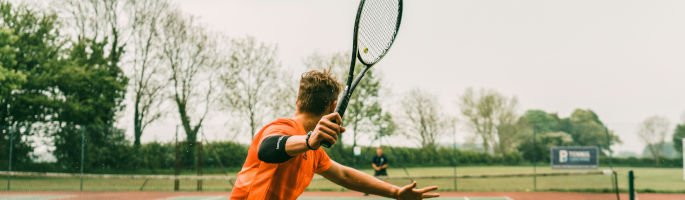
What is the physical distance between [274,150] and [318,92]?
1.36 ft

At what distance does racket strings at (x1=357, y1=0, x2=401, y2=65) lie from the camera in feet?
11.2

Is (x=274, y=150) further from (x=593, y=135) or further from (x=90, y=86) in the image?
(x=90, y=86)

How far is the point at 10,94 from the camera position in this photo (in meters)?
28.4

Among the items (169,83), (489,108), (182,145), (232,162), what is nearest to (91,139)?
(182,145)

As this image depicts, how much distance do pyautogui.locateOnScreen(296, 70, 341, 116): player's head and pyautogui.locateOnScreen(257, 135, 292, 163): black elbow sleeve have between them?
1.13ft

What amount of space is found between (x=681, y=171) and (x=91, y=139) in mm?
19962

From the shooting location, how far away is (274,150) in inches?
91.8

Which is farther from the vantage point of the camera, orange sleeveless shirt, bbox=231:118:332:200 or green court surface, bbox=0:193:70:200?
green court surface, bbox=0:193:70:200

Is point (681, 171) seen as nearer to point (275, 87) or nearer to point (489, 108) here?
point (275, 87)

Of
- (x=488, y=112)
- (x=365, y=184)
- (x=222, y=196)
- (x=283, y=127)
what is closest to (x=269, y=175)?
(x=283, y=127)

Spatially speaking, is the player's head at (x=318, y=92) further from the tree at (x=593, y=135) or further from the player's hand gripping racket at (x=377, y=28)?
the tree at (x=593, y=135)

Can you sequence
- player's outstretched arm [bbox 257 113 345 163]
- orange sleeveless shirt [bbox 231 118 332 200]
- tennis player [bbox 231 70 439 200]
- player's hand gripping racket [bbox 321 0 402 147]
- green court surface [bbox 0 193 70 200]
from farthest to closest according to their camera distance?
1. green court surface [bbox 0 193 70 200]
2. player's hand gripping racket [bbox 321 0 402 147]
3. orange sleeveless shirt [bbox 231 118 332 200]
4. tennis player [bbox 231 70 439 200]
5. player's outstretched arm [bbox 257 113 345 163]

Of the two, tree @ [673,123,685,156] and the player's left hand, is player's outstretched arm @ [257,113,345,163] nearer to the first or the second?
the player's left hand

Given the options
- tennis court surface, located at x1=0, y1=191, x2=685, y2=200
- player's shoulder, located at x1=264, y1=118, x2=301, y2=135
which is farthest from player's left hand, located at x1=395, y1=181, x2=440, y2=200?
tennis court surface, located at x1=0, y1=191, x2=685, y2=200
